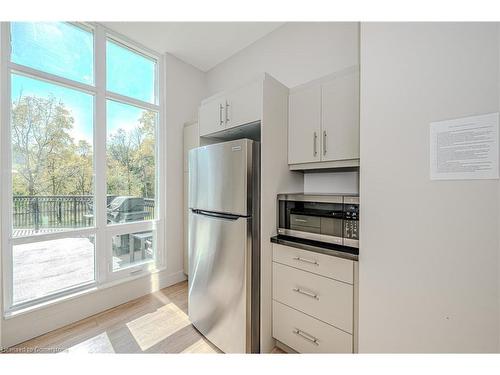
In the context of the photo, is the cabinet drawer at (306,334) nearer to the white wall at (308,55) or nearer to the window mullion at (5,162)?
the white wall at (308,55)

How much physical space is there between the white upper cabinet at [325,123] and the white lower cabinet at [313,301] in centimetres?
70

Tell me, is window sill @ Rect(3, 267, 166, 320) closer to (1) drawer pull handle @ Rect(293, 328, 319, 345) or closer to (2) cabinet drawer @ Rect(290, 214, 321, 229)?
(1) drawer pull handle @ Rect(293, 328, 319, 345)

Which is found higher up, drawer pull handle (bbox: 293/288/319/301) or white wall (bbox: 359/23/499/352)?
white wall (bbox: 359/23/499/352)

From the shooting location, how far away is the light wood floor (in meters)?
1.59

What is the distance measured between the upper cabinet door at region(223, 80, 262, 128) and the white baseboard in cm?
206

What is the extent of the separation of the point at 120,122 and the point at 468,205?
2.89 m

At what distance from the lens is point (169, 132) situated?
2.66 m

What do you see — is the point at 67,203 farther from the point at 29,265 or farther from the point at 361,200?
the point at 361,200

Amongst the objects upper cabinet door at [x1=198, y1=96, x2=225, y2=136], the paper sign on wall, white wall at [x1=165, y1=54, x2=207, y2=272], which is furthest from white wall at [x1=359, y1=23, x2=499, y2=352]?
white wall at [x1=165, y1=54, x2=207, y2=272]

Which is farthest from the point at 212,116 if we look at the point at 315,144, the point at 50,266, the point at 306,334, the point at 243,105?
the point at 50,266

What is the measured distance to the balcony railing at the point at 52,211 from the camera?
5.66 ft

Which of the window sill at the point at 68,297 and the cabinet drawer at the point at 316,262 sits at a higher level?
the cabinet drawer at the point at 316,262

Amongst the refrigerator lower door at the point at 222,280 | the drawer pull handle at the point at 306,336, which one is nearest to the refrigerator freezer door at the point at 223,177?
the refrigerator lower door at the point at 222,280
